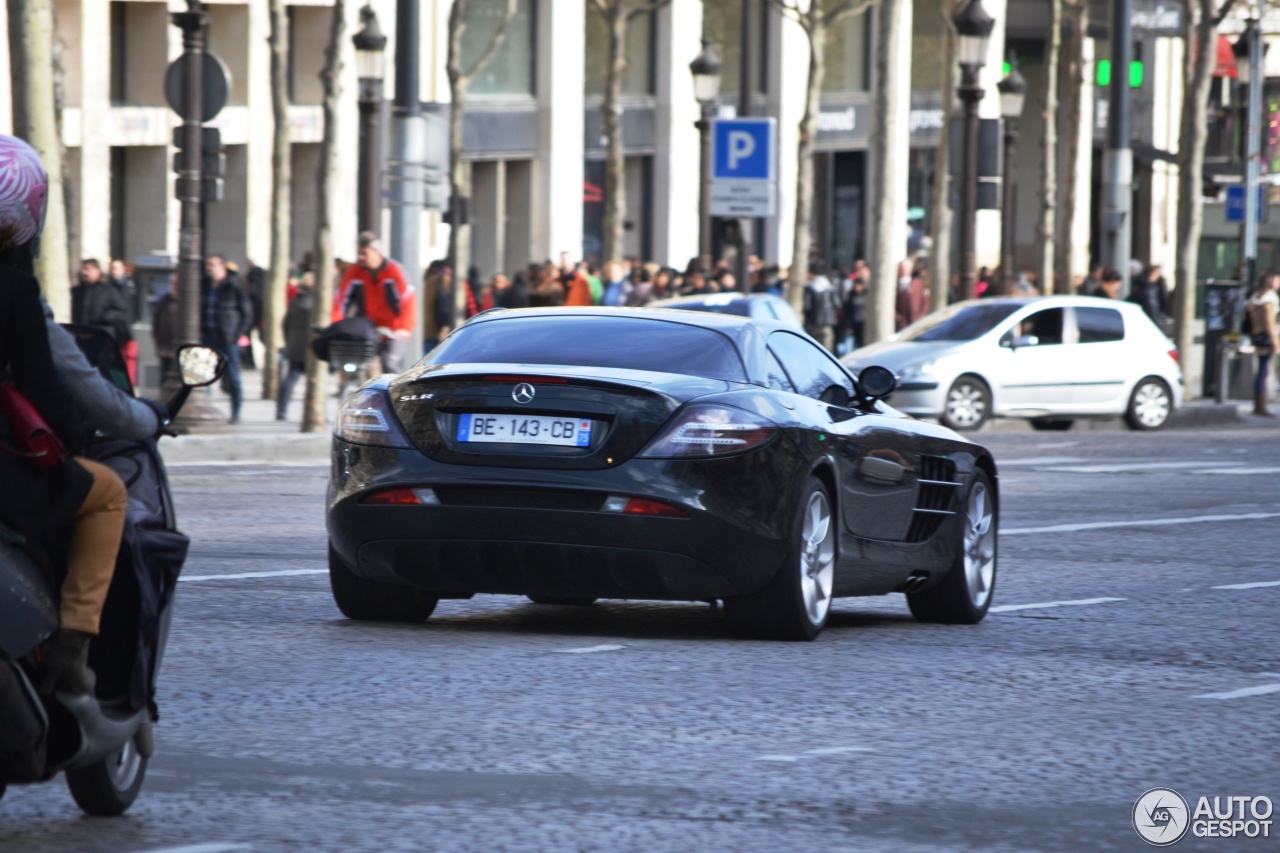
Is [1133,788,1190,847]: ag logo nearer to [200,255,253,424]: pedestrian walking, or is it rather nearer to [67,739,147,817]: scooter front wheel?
[67,739,147,817]: scooter front wheel

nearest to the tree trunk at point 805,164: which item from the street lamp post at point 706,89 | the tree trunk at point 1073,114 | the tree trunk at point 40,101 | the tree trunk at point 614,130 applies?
the street lamp post at point 706,89

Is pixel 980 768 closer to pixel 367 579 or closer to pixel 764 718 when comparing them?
pixel 764 718

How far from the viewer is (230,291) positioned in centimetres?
2586

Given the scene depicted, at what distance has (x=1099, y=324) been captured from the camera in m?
29.3

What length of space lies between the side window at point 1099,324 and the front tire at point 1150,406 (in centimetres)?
77

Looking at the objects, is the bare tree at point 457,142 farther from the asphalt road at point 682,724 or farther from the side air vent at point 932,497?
the asphalt road at point 682,724

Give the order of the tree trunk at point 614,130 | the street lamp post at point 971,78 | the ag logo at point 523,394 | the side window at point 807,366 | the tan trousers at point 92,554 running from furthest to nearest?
the tree trunk at point 614,130, the street lamp post at point 971,78, the side window at point 807,366, the ag logo at point 523,394, the tan trousers at point 92,554

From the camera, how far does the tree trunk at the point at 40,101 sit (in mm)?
22062

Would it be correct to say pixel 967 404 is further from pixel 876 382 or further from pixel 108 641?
pixel 108 641

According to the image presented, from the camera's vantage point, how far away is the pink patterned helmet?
17.4 ft

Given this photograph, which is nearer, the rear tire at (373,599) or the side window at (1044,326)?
the rear tire at (373,599)

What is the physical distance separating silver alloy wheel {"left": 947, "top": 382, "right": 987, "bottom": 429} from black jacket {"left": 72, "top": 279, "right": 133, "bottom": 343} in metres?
9.05

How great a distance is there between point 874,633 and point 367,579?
201cm

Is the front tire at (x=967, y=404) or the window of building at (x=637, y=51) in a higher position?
the window of building at (x=637, y=51)
